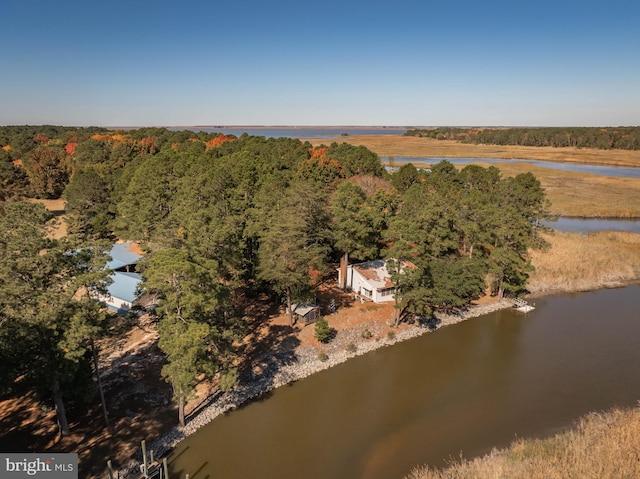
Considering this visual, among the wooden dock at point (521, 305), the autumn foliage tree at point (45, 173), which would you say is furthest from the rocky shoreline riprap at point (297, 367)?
the autumn foliage tree at point (45, 173)

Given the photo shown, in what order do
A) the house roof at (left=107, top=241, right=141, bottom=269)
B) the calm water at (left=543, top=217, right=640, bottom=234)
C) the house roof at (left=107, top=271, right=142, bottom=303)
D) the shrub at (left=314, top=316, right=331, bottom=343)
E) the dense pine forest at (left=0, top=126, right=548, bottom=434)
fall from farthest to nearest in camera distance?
the calm water at (left=543, top=217, right=640, bottom=234), the house roof at (left=107, top=241, right=141, bottom=269), the house roof at (left=107, top=271, right=142, bottom=303), the shrub at (left=314, top=316, right=331, bottom=343), the dense pine forest at (left=0, top=126, right=548, bottom=434)

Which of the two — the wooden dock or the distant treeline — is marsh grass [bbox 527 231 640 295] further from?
the distant treeline

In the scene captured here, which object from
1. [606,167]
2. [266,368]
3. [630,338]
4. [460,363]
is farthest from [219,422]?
[606,167]

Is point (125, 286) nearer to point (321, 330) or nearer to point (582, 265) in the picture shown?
point (321, 330)

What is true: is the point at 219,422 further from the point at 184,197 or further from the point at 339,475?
the point at 184,197

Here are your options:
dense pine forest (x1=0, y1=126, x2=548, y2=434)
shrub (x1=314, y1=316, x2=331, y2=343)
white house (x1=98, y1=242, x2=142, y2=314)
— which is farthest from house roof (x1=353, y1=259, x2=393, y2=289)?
white house (x1=98, y1=242, x2=142, y2=314)

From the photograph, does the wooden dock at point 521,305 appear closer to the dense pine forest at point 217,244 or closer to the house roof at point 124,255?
the dense pine forest at point 217,244

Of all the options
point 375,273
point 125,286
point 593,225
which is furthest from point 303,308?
point 593,225
